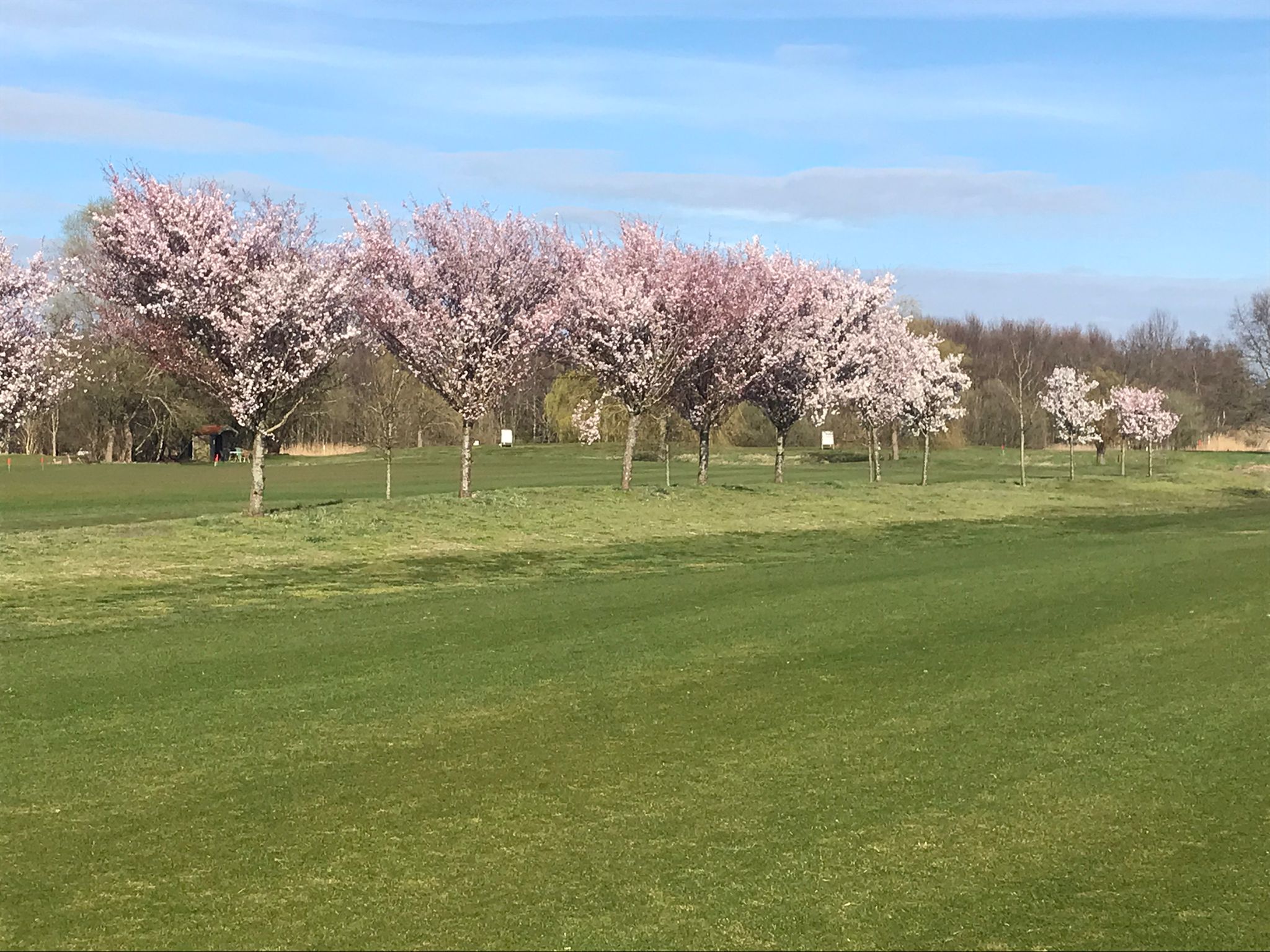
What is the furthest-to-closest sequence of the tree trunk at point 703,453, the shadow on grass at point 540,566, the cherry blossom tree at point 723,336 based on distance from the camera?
Answer: the tree trunk at point 703,453, the cherry blossom tree at point 723,336, the shadow on grass at point 540,566

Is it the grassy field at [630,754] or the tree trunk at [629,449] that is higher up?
the tree trunk at [629,449]

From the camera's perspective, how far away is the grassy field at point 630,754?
6176 millimetres

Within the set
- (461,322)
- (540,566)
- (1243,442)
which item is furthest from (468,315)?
(1243,442)

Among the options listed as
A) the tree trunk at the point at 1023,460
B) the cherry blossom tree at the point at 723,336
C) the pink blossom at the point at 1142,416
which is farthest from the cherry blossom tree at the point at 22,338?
the pink blossom at the point at 1142,416

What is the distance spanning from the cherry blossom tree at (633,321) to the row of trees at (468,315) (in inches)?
2.8

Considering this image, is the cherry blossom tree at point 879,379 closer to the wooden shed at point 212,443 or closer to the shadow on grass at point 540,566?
the shadow on grass at point 540,566

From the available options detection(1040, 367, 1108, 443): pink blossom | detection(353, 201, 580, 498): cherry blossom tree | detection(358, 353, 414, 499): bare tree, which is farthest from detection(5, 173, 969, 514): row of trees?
detection(1040, 367, 1108, 443): pink blossom

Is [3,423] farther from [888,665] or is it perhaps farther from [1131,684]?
[1131,684]

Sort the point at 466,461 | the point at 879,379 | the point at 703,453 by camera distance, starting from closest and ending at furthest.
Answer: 1. the point at 466,461
2. the point at 703,453
3. the point at 879,379

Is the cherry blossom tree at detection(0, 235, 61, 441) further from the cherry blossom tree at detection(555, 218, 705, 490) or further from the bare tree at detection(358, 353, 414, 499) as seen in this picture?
the cherry blossom tree at detection(555, 218, 705, 490)

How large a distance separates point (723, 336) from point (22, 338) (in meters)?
20.1

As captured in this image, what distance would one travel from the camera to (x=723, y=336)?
128ft

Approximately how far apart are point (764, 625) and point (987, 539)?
52.6ft

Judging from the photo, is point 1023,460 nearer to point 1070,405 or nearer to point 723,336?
point 1070,405
